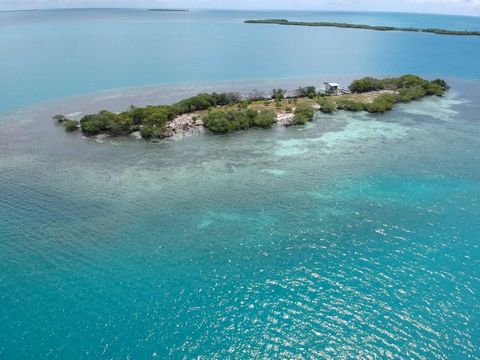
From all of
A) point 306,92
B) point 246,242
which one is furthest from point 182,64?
point 246,242

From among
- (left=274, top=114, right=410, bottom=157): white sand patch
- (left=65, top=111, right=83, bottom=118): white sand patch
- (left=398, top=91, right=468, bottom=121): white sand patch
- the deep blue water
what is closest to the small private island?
(left=398, top=91, right=468, bottom=121): white sand patch

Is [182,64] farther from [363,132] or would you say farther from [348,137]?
[348,137]

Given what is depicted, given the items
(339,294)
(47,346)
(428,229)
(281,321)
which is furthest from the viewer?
(428,229)

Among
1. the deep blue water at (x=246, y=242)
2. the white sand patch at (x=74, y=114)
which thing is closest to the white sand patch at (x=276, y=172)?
the deep blue water at (x=246, y=242)

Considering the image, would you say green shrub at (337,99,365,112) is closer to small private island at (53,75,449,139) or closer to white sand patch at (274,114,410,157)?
small private island at (53,75,449,139)

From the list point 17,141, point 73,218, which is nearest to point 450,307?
point 73,218

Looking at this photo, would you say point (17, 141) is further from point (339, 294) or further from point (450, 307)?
point (450, 307)
